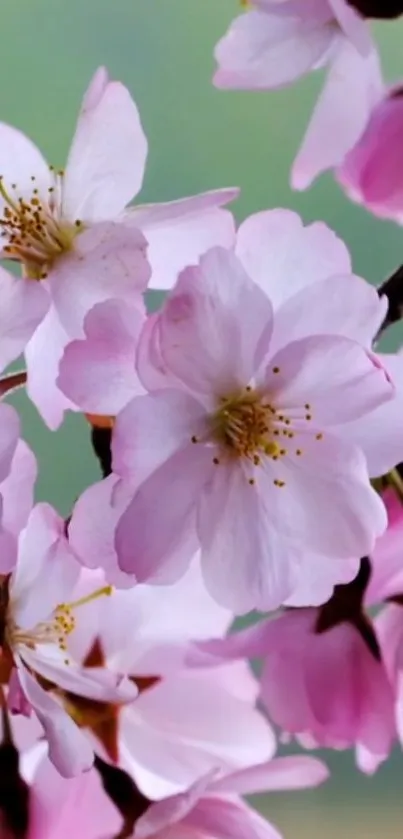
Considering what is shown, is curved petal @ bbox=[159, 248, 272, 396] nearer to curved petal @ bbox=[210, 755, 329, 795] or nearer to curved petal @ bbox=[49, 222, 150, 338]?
curved petal @ bbox=[49, 222, 150, 338]

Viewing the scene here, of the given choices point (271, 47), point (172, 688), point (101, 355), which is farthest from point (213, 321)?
point (172, 688)

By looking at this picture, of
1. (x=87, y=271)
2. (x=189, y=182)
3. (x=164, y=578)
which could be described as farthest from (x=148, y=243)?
(x=189, y=182)

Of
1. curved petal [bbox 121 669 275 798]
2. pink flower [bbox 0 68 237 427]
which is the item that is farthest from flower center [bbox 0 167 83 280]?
curved petal [bbox 121 669 275 798]

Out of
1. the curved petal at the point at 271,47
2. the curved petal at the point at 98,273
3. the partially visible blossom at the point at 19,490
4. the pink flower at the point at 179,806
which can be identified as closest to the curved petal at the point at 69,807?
the pink flower at the point at 179,806

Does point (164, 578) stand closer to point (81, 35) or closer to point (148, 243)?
point (148, 243)

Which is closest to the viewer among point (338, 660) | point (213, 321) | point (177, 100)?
point (213, 321)

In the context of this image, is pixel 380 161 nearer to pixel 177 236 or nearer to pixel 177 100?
pixel 177 236

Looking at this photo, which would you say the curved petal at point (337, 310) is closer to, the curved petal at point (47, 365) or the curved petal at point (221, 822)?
the curved petal at point (47, 365)

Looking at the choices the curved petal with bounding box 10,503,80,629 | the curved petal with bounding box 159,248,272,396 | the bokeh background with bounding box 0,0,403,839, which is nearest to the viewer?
the curved petal with bounding box 159,248,272,396
